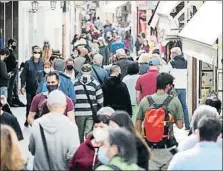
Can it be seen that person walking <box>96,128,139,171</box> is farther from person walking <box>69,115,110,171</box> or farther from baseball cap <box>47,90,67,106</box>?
baseball cap <box>47,90,67,106</box>

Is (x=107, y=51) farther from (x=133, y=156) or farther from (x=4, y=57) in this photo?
(x=133, y=156)

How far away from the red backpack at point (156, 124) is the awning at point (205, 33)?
4.27ft

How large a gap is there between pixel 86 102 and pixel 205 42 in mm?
2325

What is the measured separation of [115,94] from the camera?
14.4 m

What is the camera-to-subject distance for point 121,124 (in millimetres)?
8758

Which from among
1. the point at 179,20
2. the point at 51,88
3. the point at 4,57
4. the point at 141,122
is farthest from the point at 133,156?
the point at 179,20

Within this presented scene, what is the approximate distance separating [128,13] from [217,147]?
171 ft

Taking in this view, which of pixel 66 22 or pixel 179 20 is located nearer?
pixel 179 20

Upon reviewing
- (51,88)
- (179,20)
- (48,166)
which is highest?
(179,20)

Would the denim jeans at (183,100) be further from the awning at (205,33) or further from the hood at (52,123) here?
the hood at (52,123)

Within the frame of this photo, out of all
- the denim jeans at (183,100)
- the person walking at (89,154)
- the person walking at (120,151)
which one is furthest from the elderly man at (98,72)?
the person walking at (120,151)

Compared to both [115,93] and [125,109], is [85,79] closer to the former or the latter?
[115,93]

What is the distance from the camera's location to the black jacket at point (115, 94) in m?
14.4

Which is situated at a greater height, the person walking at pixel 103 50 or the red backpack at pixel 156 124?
the person walking at pixel 103 50
